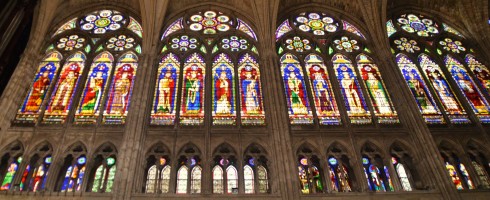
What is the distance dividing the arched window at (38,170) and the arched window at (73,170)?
15.9 inches

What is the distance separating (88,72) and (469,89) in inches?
503

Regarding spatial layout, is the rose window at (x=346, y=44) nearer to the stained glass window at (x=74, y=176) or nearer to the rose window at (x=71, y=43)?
the rose window at (x=71, y=43)

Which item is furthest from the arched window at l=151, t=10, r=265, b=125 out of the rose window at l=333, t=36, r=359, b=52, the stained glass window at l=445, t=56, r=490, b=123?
the stained glass window at l=445, t=56, r=490, b=123

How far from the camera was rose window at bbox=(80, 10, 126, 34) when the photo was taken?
52.3ft

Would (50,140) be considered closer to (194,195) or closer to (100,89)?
(100,89)

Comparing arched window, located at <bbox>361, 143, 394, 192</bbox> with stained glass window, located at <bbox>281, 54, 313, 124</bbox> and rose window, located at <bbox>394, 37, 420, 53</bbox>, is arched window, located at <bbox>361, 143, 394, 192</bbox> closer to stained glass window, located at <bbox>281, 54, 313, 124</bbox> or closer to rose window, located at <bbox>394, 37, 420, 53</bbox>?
stained glass window, located at <bbox>281, 54, 313, 124</bbox>

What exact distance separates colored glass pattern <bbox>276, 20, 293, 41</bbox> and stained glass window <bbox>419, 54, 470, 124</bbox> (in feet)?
16.4

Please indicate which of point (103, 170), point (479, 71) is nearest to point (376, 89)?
point (479, 71)

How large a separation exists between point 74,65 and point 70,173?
186 inches

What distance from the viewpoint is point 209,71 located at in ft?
47.0

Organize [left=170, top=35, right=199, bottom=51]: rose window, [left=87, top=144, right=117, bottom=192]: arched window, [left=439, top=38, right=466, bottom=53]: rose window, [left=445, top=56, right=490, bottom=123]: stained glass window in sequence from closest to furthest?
[left=87, top=144, right=117, bottom=192]: arched window → [left=445, top=56, right=490, bottom=123]: stained glass window → [left=170, top=35, right=199, bottom=51]: rose window → [left=439, top=38, right=466, bottom=53]: rose window

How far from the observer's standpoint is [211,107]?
43.0 feet

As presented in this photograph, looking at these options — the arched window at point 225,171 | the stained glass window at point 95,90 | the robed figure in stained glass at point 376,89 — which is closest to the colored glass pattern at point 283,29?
the robed figure in stained glass at point 376,89

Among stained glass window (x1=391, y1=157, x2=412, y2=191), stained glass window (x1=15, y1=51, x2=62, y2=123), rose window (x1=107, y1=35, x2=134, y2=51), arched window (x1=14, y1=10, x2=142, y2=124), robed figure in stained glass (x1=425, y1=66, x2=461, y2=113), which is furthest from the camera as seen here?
rose window (x1=107, y1=35, x2=134, y2=51)
